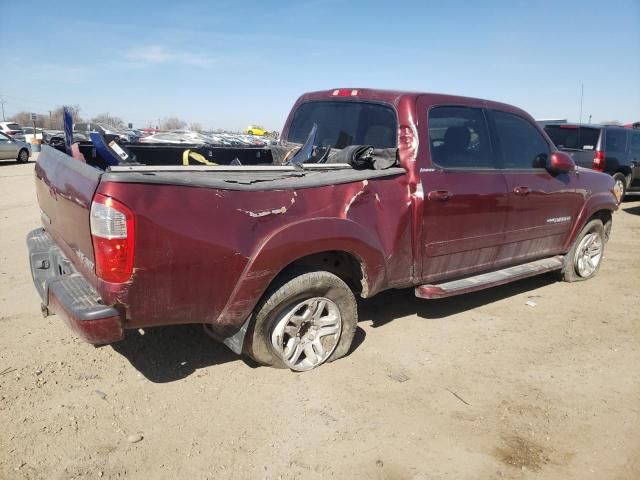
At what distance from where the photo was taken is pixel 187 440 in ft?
9.00

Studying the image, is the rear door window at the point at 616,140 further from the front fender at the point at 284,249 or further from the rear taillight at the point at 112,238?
the rear taillight at the point at 112,238

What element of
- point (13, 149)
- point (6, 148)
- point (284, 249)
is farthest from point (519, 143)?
point (13, 149)

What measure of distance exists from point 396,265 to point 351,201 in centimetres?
67

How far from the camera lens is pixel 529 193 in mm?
4648

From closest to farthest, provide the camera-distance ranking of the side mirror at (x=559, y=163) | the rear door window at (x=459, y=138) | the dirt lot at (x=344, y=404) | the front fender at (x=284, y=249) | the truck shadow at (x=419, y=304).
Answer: the dirt lot at (x=344, y=404), the front fender at (x=284, y=249), the rear door window at (x=459, y=138), the truck shadow at (x=419, y=304), the side mirror at (x=559, y=163)

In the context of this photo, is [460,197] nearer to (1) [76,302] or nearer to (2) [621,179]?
(1) [76,302]

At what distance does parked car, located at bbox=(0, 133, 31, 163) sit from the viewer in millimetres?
18609

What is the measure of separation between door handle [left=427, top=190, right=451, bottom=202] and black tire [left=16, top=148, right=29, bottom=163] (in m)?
19.9

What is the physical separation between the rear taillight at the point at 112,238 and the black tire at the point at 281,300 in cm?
90

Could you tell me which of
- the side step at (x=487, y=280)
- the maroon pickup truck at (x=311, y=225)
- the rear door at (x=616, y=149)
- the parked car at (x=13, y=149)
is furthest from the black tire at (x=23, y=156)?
the side step at (x=487, y=280)

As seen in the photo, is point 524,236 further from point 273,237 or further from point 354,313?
point 273,237

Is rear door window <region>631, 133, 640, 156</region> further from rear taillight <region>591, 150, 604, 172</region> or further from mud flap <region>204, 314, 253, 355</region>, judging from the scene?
mud flap <region>204, 314, 253, 355</region>

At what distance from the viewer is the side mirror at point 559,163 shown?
4.82 m

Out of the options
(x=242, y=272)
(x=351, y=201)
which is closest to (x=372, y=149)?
(x=351, y=201)
